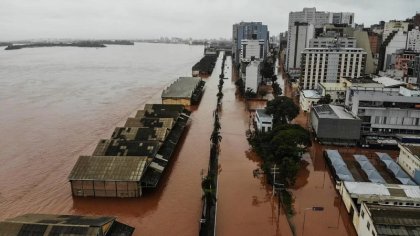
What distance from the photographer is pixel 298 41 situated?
3536 inches

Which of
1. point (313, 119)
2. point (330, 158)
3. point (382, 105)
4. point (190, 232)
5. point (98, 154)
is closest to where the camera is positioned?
point (190, 232)

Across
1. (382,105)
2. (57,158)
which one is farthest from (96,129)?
(382,105)

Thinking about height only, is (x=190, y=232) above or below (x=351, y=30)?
below

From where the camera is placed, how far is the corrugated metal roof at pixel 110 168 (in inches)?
963

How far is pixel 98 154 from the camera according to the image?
2748 centimetres

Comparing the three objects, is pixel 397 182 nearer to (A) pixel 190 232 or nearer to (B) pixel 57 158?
(A) pixel 190 232

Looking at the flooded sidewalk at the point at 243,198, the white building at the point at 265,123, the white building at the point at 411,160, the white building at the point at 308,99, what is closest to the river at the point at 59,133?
the flooded sidewalk at the point at 243,198

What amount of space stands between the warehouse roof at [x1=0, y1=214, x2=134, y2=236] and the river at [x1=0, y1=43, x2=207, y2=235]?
→ 179 inches

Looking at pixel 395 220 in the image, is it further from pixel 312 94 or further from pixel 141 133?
pixel 312 94

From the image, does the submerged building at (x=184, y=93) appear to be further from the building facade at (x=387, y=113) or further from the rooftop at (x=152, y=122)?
the building facade at (x=387, y=113)

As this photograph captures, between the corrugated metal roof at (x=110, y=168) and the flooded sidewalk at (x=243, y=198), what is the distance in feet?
20.1

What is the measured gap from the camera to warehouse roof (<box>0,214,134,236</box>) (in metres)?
16.4

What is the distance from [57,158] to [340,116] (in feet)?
91.5

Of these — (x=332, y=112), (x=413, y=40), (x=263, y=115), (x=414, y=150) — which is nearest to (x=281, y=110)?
(x=263, y=115)
